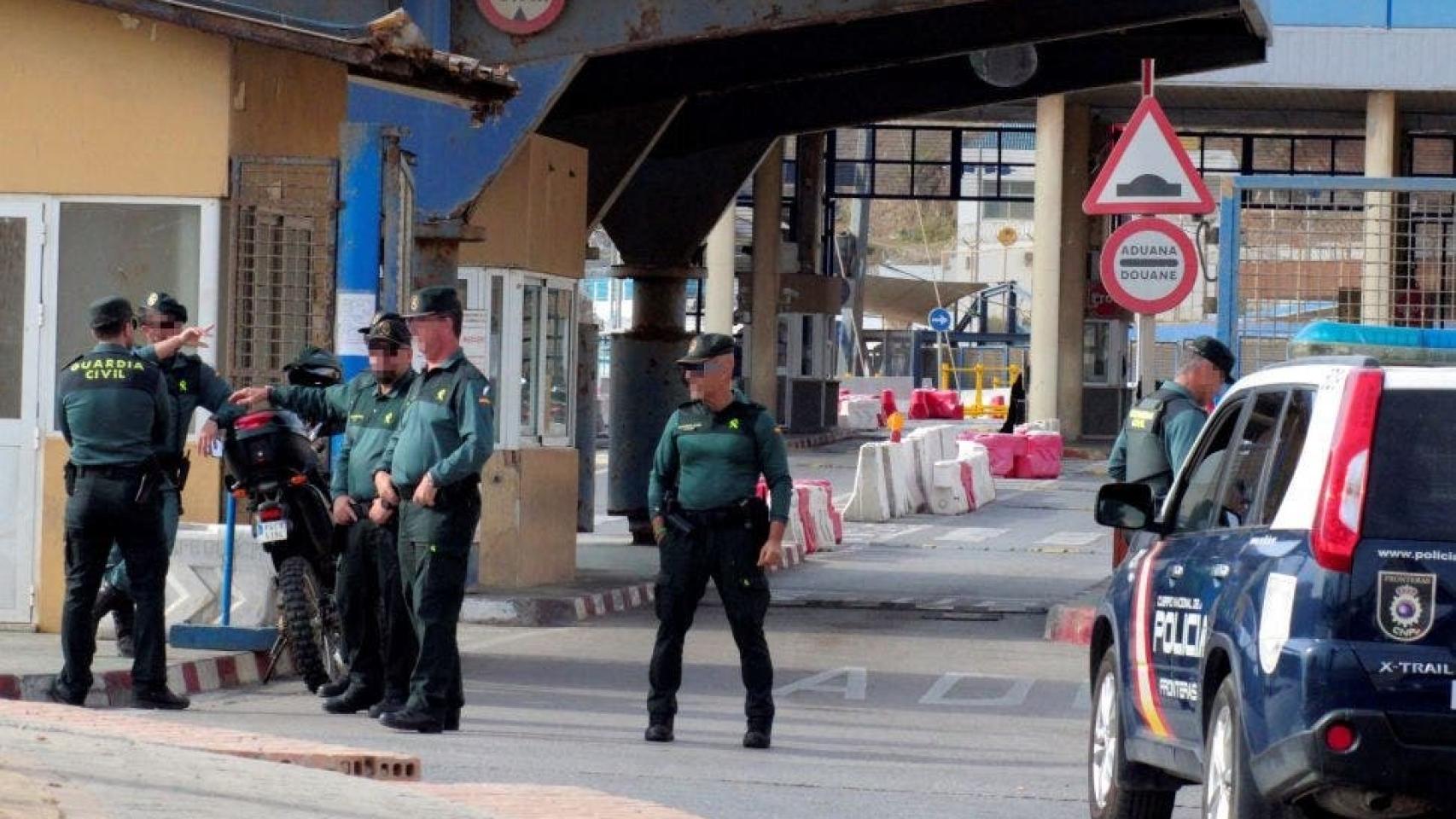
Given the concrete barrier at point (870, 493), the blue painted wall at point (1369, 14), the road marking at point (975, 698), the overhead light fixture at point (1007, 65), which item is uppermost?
the blue painted wall at point (1369, 14)

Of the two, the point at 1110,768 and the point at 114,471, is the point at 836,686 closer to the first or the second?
the point at 114,471

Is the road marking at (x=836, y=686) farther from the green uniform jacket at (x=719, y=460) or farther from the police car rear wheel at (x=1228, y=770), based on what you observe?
the police car rear wheel at (x=1228, y=770)

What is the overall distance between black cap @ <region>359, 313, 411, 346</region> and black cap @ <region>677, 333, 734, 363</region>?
1.28m

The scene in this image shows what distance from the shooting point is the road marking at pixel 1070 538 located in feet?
94.1

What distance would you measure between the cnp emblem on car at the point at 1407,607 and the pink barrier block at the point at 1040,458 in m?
35.4

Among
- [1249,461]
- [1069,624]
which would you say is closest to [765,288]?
[1069,624]

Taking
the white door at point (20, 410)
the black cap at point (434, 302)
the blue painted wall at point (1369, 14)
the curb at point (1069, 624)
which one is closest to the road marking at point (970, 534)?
the curb at point (1069, 624)

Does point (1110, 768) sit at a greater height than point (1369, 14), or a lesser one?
lesser

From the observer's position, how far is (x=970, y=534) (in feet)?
98.1

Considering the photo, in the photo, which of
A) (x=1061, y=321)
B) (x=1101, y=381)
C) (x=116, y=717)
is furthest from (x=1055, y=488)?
(x=116, y=717)

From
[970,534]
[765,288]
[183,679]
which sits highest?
[765,288]

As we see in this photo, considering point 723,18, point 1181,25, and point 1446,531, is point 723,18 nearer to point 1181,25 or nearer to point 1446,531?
point 1181,25

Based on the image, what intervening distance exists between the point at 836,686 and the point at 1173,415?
2.40 meters

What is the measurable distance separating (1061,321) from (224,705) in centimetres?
4005
